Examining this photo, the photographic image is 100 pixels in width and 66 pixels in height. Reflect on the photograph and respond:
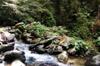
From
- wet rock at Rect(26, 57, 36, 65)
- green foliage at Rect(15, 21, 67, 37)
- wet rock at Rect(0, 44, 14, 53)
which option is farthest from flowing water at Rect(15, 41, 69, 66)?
green foliage at Rect(15, 21, 67, 37)

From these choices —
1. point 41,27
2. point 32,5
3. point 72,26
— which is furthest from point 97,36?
point 32,5

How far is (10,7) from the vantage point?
Answer: 15.5 metres

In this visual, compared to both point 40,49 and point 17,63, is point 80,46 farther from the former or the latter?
point 17,63

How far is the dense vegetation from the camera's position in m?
14.4

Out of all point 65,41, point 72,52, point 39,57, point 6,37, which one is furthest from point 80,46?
point 6,37

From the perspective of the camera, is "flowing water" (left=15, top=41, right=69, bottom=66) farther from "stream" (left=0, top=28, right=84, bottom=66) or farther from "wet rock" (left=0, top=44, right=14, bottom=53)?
"wet rock" (left=0, top=44, right=14, bottom=53)

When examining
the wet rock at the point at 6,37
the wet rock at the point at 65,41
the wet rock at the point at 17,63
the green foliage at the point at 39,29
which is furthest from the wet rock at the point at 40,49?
the wet rock at the point at 17,63

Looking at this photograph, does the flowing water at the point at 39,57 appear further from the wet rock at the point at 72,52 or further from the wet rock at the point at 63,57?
the wet rock at the point at 72,52

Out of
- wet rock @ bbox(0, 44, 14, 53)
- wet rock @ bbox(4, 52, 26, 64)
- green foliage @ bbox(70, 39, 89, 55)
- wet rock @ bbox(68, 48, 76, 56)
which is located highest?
green foliage @ bbox(70, 39, 89, 55)

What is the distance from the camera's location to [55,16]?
15672 mm

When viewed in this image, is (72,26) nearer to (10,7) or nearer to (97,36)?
(97,36)

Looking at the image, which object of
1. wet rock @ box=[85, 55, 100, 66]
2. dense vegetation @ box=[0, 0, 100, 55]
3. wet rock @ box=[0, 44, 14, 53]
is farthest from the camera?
dense vegetation @ box=[0, 0, 100, 55]

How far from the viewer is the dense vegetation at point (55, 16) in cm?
1441

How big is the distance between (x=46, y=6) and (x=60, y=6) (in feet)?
2.51
